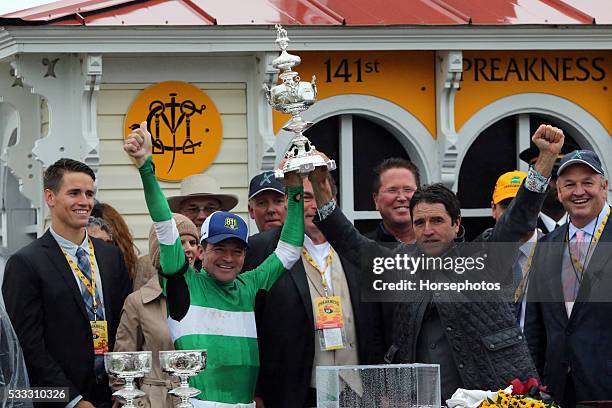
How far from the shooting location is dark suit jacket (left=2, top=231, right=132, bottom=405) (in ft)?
24.1

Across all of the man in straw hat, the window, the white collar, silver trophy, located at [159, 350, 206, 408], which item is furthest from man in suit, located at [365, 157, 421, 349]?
the window

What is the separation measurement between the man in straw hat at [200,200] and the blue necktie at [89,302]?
5.03ft

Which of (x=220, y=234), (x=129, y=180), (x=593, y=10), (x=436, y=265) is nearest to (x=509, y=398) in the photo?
(x=436, y=265)

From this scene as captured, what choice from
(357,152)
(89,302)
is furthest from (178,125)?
(89,302)

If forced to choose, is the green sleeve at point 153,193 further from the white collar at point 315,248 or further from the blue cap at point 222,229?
the white collar at point 315,248

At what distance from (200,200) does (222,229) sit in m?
2.16

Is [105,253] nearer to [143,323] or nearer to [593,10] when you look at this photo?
[143,323]

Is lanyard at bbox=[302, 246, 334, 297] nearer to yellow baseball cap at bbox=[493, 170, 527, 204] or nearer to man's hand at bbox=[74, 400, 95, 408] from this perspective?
man's hand at bbox=[74, 400, 95, 408]

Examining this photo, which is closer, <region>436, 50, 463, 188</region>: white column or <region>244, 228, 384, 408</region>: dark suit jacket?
<region>244, 228, 384, 408</region>: dark suit jacket

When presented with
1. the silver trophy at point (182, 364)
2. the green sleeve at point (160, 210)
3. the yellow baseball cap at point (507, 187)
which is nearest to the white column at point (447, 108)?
the yellow baseball cap at point (507, 187)

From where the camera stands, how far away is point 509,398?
20.5ft

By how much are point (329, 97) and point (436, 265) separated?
449 cm

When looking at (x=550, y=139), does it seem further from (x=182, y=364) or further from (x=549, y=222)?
(x=549, y=222)

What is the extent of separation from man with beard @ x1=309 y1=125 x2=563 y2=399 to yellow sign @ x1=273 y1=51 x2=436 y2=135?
13.9ft
